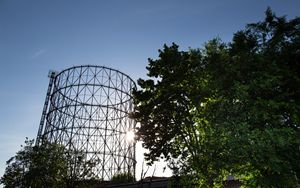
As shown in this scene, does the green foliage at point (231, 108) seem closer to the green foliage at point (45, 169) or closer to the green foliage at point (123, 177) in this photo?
the green foliage at point (45, 169)

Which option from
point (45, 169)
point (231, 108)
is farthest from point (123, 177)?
point (231, 108)

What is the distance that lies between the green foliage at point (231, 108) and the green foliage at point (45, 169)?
813 cm

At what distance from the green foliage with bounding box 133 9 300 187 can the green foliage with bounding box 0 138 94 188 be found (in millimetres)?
8128

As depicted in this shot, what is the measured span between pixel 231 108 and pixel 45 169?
1409 cm

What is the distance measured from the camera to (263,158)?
9.70 metres

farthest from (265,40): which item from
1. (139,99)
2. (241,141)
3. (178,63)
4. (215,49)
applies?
(139,99)

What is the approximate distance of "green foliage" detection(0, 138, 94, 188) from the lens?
17.8m

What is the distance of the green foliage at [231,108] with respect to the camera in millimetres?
10203

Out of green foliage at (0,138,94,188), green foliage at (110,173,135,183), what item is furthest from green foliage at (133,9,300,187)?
green foliage at (110,173,135,183)

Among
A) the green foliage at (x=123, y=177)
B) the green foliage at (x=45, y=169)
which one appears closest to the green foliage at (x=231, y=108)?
the green foliage at (x=45, y=169)

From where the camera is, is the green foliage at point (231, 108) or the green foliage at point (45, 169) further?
the green foliage at point (45, 169)

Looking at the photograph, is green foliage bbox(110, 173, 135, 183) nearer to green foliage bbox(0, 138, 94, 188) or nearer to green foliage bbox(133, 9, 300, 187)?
green foliage bbox(0, 138, 94, 188)

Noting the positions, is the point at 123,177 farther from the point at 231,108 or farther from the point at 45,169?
the point at 231,108

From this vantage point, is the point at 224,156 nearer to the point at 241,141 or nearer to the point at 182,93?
the point at 241,141
